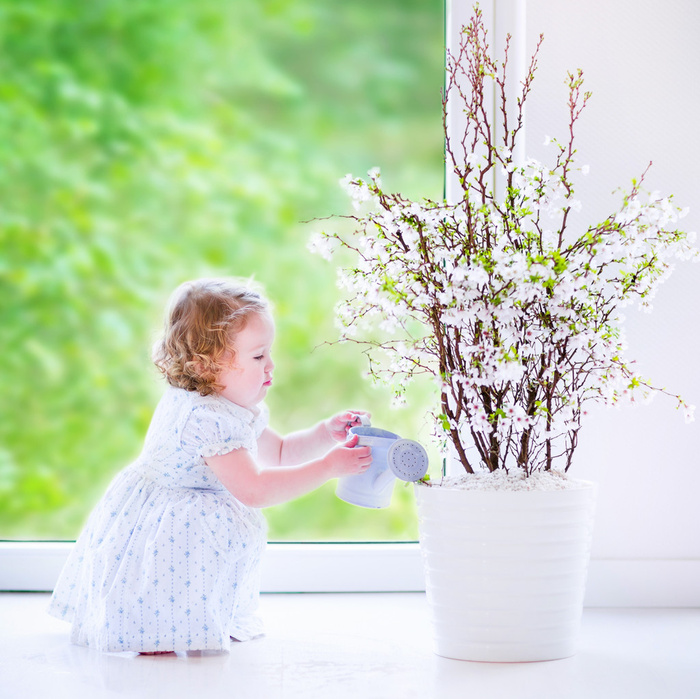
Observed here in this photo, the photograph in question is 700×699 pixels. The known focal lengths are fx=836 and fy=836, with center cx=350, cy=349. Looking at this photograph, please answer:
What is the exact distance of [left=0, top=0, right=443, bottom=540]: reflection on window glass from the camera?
5.66ft

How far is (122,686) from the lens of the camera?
108cm

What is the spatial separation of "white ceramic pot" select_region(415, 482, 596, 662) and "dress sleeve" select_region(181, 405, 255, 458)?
331 millimetres

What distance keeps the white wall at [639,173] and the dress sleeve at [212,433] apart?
0.63m

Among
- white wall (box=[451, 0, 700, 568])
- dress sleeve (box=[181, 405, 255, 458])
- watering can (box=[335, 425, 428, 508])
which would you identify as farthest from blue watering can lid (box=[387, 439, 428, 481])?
white wall (box=[451, 0, 700, 568])

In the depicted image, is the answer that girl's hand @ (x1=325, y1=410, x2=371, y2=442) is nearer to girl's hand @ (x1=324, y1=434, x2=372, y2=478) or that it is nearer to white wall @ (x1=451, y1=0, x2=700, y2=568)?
girl's hand @ (x1=324, y1=434, x2=372, y2=478)

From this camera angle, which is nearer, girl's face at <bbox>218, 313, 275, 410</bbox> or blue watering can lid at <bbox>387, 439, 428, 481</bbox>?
blue watering can lid at <bbox>387, 439, 428, 481</bbox>

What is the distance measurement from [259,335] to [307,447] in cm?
28

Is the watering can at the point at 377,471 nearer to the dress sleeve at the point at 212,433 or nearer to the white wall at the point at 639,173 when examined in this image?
the dress sleeve at the point at 212,433

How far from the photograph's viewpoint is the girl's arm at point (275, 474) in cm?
127

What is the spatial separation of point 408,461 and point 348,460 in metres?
0.10

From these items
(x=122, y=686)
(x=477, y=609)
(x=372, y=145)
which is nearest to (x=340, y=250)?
(x=372, y=145)

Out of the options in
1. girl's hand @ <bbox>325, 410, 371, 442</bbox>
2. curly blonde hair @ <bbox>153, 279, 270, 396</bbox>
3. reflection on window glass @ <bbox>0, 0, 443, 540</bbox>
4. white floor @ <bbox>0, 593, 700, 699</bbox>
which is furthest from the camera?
reflection on window glass @ <bbox>0, 0, 443, 540</bbox>

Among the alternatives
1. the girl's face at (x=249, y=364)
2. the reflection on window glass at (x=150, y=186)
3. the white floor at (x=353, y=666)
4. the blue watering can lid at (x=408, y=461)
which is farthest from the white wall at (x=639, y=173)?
the girl's face at (x=249, y=364)

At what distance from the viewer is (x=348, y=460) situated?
49.7 inches
